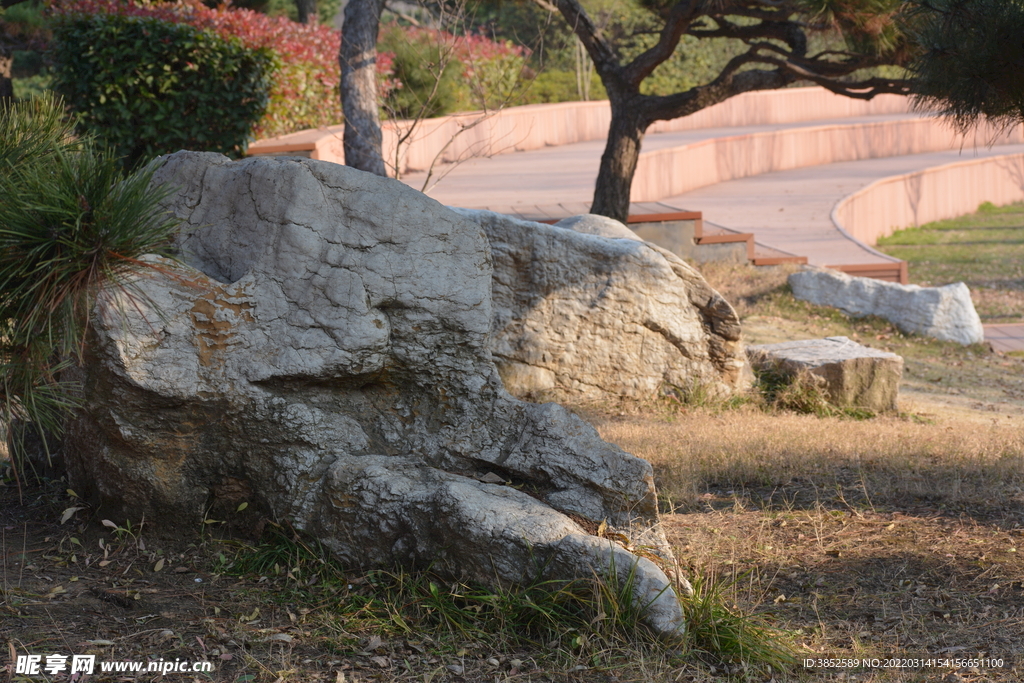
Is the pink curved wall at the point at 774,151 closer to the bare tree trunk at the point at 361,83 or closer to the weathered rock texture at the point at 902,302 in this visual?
the weathered rock texture at the point at 902,302

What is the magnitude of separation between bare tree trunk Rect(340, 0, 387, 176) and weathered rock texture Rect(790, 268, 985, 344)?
195 inches

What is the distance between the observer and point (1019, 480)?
4562mm

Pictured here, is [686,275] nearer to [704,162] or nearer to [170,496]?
[170,496]

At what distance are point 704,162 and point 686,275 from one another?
43.5 ft

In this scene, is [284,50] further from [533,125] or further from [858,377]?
[533,125]

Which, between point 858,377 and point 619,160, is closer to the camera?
point 858,377

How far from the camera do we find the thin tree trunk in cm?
940

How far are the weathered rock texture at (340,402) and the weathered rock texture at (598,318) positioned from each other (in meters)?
2.20

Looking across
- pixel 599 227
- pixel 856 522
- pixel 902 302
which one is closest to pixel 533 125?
pixel 902 302

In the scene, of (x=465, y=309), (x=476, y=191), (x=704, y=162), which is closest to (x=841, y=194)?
(x=704, y=162)

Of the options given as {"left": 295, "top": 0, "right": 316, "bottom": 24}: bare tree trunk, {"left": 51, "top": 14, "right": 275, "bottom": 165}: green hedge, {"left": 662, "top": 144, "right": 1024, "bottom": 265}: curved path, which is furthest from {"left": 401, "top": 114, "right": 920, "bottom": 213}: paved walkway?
{"left": 295, "top": 0, "right": 316, "bottom": 24}: bare tree trunk

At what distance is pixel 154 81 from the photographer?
9.81 metres

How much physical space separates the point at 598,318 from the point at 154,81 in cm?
636

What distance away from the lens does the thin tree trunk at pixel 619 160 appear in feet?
30.8
